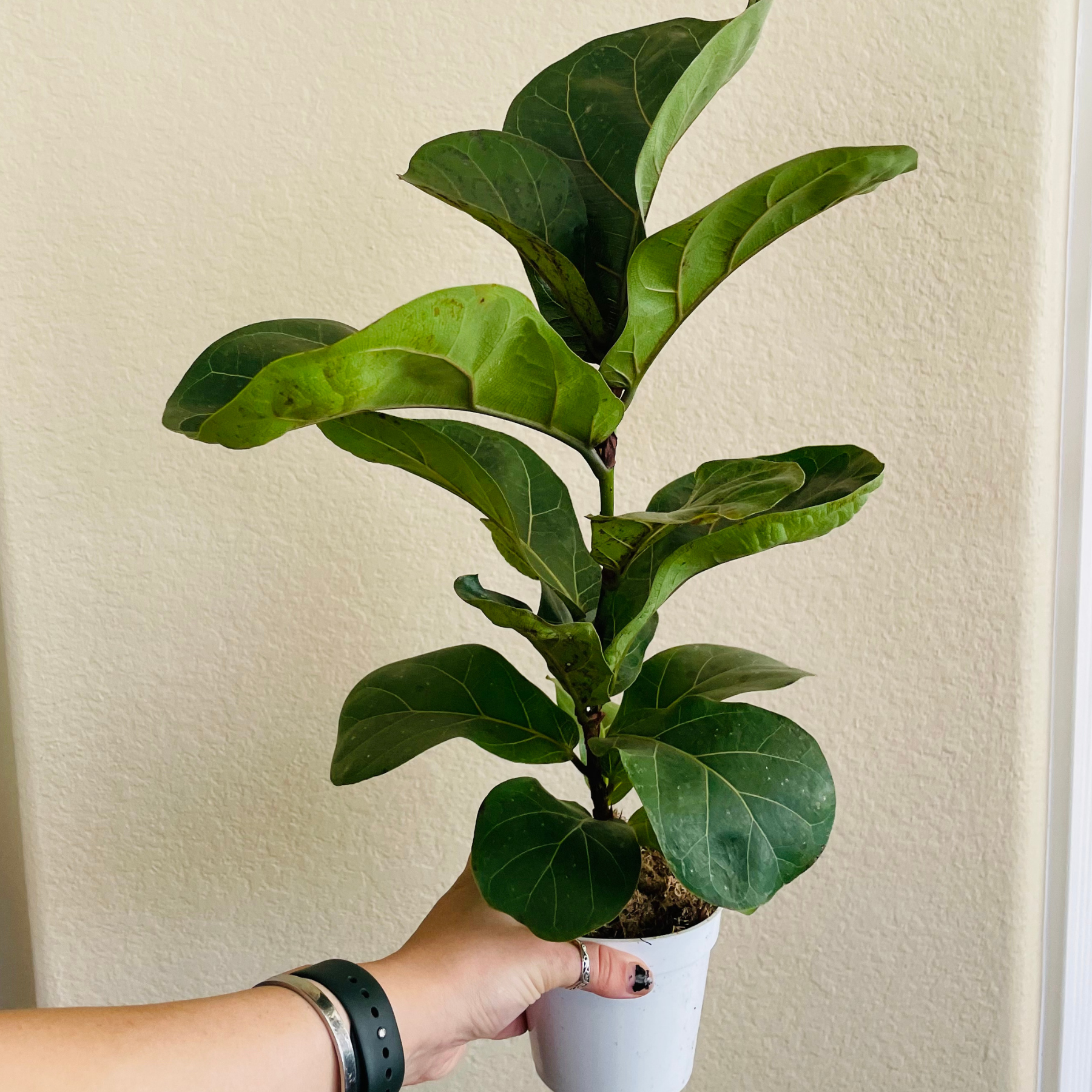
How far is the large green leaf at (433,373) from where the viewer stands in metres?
0.47

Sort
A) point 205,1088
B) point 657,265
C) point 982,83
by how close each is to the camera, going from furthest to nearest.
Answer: point 982,83 → point 205,1088 → point 657,265

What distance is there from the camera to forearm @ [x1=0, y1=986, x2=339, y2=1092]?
660mm

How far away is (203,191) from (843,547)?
830 millimetres

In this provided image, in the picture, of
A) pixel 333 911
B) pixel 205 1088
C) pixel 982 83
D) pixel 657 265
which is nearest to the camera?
pixel 657 265

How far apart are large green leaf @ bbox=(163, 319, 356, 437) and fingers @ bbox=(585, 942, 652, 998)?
1.55ft

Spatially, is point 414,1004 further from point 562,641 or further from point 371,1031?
point 562,641

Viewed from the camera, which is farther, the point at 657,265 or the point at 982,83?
the point at 982,83

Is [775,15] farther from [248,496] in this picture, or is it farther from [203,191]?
[248,496]

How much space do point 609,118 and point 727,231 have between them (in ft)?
0.55

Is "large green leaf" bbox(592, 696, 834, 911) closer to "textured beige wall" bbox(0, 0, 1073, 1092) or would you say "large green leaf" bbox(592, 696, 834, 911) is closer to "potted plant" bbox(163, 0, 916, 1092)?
"potted plant" bbox(163, 0, 916, 1092)

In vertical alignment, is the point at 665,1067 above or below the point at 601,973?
below

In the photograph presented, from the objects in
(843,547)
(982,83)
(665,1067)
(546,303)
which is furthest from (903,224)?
(665,1067)

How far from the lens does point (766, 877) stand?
613 millimetres

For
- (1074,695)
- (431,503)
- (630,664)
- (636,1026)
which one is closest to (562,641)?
(630,664)
